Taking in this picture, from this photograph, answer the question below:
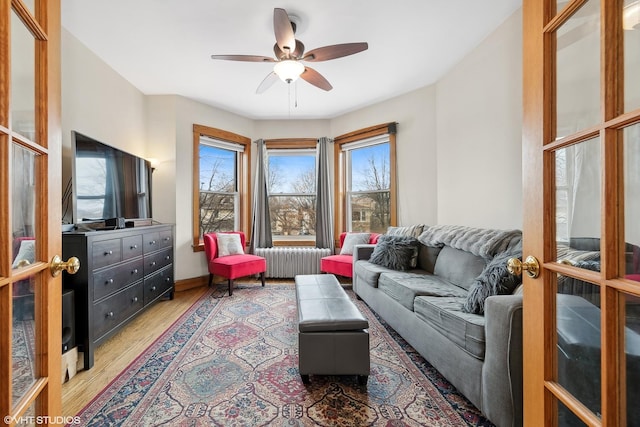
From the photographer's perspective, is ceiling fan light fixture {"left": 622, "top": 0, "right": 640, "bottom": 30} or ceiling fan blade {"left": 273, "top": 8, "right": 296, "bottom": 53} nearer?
ceiling fan light fixture {"left": 622, "top": 0, "right": 640, "bottom": 30}

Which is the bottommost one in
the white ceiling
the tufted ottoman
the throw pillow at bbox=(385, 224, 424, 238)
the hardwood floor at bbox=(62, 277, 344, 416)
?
the hardwood floor at bbox=(62, 277, 344, 416)

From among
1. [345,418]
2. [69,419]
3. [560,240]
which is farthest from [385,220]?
[69,419]

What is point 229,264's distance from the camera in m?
3.49

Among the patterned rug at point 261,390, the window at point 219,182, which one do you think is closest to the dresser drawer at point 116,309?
the patterned rug at point 261,390

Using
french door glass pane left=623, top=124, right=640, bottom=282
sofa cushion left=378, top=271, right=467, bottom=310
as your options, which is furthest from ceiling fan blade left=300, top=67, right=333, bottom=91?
french door glass pane left=623, top=124, right=640, bottom=282

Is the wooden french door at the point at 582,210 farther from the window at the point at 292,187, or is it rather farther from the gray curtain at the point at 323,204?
the window at the point at 292,187

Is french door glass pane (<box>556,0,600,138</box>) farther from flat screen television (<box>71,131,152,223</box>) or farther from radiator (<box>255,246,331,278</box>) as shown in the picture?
radiator (<box>255,246,331,278</box>)

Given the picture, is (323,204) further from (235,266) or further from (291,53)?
(291,53)

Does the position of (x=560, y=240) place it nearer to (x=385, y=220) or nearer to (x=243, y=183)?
(x=385, y=220)

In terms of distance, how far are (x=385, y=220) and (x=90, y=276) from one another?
3548 mm

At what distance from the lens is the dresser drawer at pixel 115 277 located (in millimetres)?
2008

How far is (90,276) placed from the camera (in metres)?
1.93

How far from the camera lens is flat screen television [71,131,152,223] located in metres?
2.20

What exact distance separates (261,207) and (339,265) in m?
1.69
